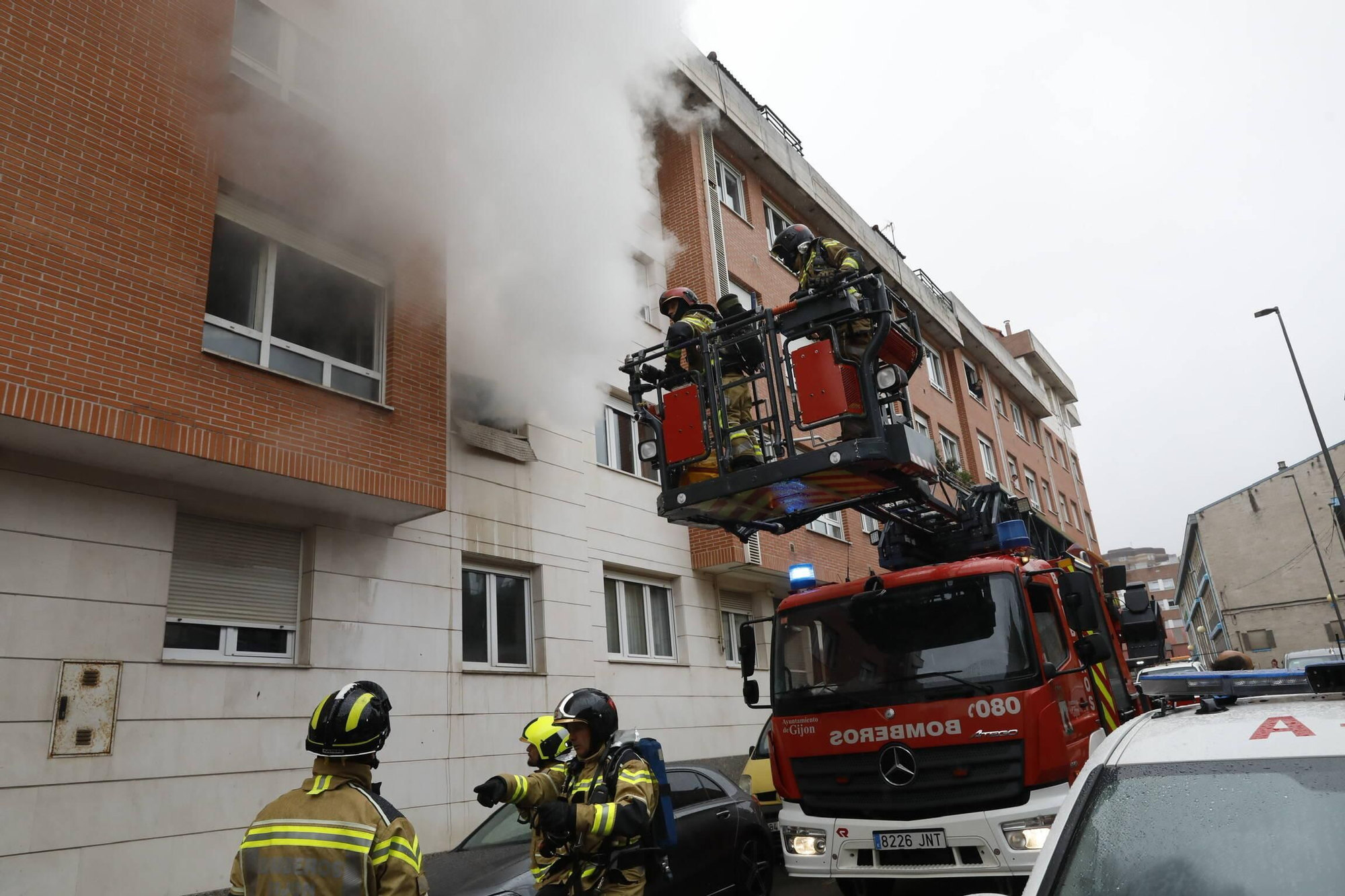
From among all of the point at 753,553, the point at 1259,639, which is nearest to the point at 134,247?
the point at 753,553

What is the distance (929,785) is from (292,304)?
20.5ft

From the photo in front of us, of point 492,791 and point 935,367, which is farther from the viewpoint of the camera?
point 935,367

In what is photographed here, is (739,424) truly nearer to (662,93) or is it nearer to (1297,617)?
(662,93)

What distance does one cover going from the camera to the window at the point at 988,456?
2406 centimetres

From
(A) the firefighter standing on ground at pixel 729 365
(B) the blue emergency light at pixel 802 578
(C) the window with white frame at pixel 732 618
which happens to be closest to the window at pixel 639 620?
(C) the window with white frame at pixel 732 618

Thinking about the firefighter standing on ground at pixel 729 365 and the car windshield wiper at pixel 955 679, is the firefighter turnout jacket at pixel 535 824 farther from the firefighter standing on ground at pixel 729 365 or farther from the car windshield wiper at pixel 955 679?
the car windshield wiper at pixel 955 679

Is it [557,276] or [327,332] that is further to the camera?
[557,276]

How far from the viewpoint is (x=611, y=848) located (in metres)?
3.23

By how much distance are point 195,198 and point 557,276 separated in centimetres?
345

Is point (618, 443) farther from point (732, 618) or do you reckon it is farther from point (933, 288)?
point (933, 288)

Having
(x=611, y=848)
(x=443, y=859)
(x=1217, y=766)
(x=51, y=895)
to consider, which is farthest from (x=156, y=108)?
(x=1217, y=766)

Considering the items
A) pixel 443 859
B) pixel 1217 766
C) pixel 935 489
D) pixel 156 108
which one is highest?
pixel 156 108

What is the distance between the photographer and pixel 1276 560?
39.1m

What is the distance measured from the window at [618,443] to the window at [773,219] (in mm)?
6427
